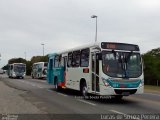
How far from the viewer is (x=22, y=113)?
13906 mm

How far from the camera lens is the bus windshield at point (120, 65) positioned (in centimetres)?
1806

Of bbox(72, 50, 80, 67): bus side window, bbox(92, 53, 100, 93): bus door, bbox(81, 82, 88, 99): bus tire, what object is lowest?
bbox(81, 82, 88, 99): bus tire

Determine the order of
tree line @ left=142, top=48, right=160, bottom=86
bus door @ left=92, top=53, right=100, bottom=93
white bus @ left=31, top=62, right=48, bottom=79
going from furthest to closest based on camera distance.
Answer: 1. white bus @ left=31, top=62, right=48, bottom=79
2. tree line @ left=142, top=48, right=160, bottom=86
3. bus door @ left=92, top=53, right=100, bottom=93

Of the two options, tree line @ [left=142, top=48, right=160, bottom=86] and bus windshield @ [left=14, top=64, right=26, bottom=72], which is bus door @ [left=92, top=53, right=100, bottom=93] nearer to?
tree line @ [left=142, top=48, right=160, bottom=86]

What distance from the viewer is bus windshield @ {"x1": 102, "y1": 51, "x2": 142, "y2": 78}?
711 inches

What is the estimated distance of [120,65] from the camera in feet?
59.6

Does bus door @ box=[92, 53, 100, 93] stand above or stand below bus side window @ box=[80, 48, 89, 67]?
below

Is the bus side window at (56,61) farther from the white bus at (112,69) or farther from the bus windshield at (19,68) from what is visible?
the bus windshield at (19,68)

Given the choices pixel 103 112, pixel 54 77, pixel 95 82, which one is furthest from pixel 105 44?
pixel 54 77

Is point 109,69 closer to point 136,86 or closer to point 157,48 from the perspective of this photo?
point 136,86

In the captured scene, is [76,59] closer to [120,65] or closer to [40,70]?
[120,65]

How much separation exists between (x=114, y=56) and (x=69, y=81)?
6043 millimetres

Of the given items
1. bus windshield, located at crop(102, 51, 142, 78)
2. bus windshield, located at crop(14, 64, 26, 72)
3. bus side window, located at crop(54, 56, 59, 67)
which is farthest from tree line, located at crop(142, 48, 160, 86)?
bus windshield, located at crop(102, 51, 142, 78)

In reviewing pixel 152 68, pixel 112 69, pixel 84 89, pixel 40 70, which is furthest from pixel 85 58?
pixel 40 70
